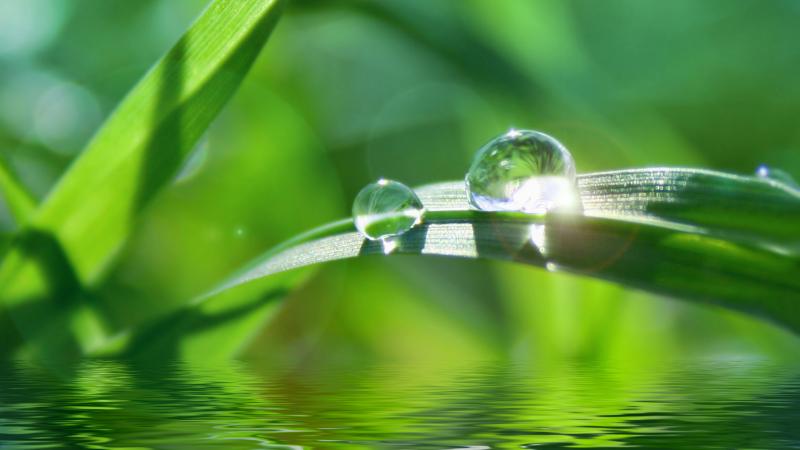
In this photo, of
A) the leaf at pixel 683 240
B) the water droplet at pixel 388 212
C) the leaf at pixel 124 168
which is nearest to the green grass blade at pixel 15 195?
the leaf at pixel 124 168

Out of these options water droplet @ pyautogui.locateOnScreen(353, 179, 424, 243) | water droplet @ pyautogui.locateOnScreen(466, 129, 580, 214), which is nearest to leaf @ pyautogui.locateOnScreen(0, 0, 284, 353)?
water droplet @ pyautogui.locateOnScreen(353, 179, 424, 243)

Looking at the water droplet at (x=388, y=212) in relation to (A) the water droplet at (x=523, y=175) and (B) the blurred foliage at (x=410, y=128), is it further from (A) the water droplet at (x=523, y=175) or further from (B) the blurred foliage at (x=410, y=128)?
(B) the blurred foliage at (x=410, y=128)

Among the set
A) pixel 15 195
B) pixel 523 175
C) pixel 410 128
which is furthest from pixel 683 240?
pixel 410 128

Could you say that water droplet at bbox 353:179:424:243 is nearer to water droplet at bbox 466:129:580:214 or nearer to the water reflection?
water droplet at bbox 466:129:580:214

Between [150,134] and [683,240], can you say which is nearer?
[683,240]

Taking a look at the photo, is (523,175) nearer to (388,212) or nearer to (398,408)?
(388,212)

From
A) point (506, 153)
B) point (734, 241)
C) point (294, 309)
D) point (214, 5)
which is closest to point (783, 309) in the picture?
point (734, 241)
